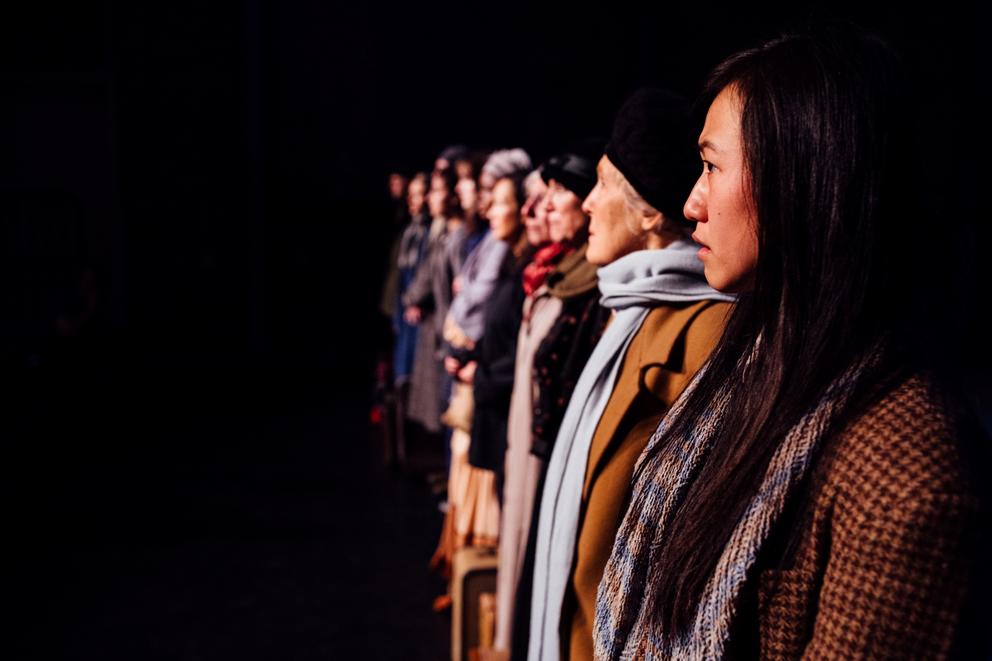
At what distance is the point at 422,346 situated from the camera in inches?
171

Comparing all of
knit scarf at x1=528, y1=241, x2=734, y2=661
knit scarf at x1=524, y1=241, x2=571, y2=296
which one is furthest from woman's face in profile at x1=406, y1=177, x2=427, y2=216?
knit scarf at x1=528, y1=241, x2=734, y2=661

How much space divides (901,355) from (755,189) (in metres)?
0.19

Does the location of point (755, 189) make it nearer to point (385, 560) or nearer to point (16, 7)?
point (385, 560)

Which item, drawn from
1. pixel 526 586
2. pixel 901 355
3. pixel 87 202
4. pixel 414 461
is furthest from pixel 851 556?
pixel 87 202

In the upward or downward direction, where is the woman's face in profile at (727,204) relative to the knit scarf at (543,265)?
upward

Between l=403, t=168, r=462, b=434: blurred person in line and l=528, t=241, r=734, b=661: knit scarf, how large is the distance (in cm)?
252

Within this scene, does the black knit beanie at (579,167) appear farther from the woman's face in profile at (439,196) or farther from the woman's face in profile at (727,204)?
the woman's face in profile at (439,196)

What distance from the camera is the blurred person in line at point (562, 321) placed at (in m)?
1.84

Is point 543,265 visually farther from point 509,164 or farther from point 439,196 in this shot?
point 439,196

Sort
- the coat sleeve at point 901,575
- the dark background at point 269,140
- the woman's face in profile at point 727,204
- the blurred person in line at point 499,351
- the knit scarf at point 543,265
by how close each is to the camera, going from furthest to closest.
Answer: the dark background at point 269,140, the blurred person in line at point 499,351, the knit scarf at point 543,265, the woman's face in profile at point 727,204, the coat sleeve at point 901,575

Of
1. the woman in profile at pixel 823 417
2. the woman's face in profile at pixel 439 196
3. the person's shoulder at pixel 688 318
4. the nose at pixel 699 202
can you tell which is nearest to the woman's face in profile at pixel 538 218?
the person's shoulder at pixel 688 318

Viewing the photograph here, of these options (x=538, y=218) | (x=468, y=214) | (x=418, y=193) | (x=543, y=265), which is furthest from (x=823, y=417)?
(x=418, y=193)

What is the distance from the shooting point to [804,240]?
0.79 metres

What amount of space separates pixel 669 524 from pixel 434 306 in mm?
3534
